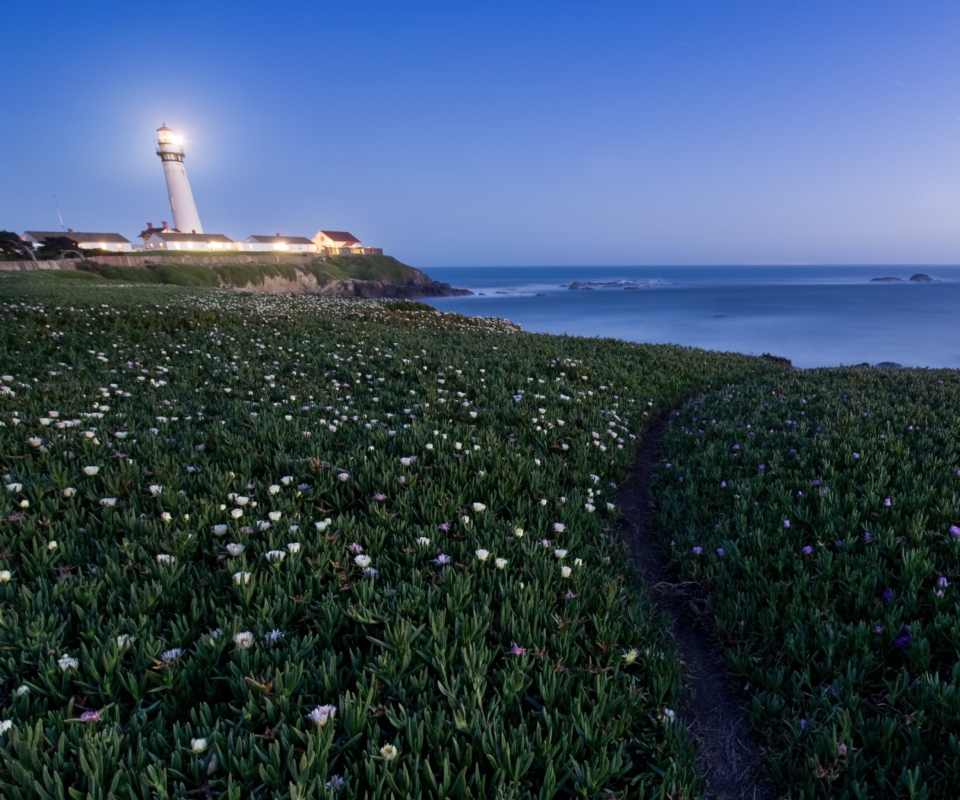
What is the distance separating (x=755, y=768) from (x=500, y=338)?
1172 cm

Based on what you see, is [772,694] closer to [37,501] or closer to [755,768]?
[755,768]

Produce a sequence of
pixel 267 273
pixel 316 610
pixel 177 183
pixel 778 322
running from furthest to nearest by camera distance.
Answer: pixel 177 183
pixel 267 273
pixel 778 322
pixel 316 610

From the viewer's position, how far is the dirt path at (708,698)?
2543 mm

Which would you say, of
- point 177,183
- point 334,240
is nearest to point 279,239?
point 334,240

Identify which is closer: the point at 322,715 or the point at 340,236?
the point at 322,715

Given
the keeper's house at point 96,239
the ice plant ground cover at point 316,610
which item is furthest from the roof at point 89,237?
the ice plant ground cover at point 316,610

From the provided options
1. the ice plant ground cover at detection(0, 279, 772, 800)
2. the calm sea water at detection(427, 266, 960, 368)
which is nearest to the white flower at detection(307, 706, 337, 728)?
the ice plant ground cover at detection(0, 279, 772, 800)

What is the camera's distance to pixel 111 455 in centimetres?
465

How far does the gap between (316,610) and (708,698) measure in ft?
7.74

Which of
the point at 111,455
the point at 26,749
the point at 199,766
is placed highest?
the point at 111,455

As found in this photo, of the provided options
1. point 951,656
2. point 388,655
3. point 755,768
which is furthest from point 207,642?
point 951,656

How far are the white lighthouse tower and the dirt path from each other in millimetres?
97520

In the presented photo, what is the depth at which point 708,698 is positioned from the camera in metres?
3.06

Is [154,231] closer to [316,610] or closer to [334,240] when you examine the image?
[334,240]
